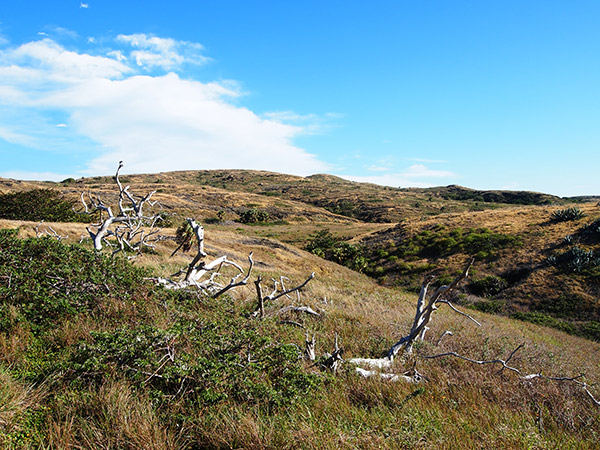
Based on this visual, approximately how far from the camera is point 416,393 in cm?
390

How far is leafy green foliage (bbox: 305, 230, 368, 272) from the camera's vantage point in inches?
1407

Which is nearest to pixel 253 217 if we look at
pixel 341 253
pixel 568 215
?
pixel 341 253

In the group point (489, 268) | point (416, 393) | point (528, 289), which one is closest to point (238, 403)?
point (416, 393)

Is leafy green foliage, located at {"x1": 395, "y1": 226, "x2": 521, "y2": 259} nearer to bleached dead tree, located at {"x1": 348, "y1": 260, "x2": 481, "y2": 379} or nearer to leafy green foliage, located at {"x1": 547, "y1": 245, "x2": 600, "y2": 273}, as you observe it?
leafy green foliage, located at {"x1": 547, "y1": 245, "x2": 600, "y2": 273}

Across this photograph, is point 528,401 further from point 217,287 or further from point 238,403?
point 217,287

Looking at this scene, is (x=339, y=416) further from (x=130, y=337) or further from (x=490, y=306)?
(x=490, y=306)

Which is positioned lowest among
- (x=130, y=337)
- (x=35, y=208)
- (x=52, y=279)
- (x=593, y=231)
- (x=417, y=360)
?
(x=417, y=360)

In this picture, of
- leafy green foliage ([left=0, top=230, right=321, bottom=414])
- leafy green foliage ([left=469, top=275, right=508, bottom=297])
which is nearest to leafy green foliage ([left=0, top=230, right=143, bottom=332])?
leafy green foliage ([left=0, top=230, right=321, bottom=414])

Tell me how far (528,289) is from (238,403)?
2687cm

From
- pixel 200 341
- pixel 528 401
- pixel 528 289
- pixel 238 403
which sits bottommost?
pixel 528 289

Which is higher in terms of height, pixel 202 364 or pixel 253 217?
pixel 253 217

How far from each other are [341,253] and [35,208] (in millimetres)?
28893

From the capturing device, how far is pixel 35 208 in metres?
28.7

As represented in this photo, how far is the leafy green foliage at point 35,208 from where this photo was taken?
1093 inches
